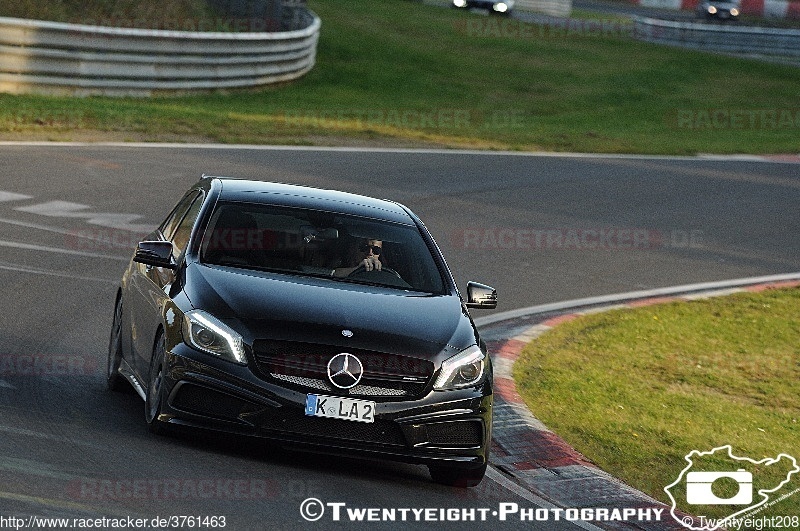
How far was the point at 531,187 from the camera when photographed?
22.2 metres

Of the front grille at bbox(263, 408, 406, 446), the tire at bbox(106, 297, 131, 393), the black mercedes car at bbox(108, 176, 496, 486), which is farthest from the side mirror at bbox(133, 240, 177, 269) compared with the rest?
the front grille at bbox(263, 408, 406, 446)

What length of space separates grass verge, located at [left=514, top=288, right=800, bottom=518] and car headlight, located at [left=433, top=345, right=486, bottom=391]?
4.11 ft

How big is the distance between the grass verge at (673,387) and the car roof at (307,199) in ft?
5.66

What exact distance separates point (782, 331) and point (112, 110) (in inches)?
533

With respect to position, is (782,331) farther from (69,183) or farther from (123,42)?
(123,42)

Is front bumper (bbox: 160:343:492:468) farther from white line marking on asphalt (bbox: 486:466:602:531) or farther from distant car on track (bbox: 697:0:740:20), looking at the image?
distant car on track (bbox: 697:0:740:20)

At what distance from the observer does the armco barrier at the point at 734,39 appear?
50062 millimetres

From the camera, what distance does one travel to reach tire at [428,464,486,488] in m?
8.34

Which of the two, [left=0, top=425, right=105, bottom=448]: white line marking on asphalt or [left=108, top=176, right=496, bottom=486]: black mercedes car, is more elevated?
[left=108, top=176, right=496, bottom=486]: black mercedes car

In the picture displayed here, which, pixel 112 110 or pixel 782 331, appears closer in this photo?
pixel 782 331

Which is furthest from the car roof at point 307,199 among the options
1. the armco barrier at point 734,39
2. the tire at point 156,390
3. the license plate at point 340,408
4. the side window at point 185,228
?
the armco barrier at point 734,39

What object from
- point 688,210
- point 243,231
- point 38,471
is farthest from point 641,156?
point 38,471

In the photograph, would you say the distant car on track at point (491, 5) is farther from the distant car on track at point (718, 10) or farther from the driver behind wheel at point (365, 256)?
the driver behind wheel at point (365, 256)

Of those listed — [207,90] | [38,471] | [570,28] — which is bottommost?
[570,28]
